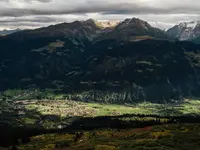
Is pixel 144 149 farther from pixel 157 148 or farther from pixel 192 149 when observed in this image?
pixel 192 149

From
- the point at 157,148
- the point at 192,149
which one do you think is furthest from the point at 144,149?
the point at 192,149

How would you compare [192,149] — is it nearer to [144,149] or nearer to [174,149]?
[174,149]

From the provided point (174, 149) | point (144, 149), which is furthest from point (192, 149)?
point (144, 149)
